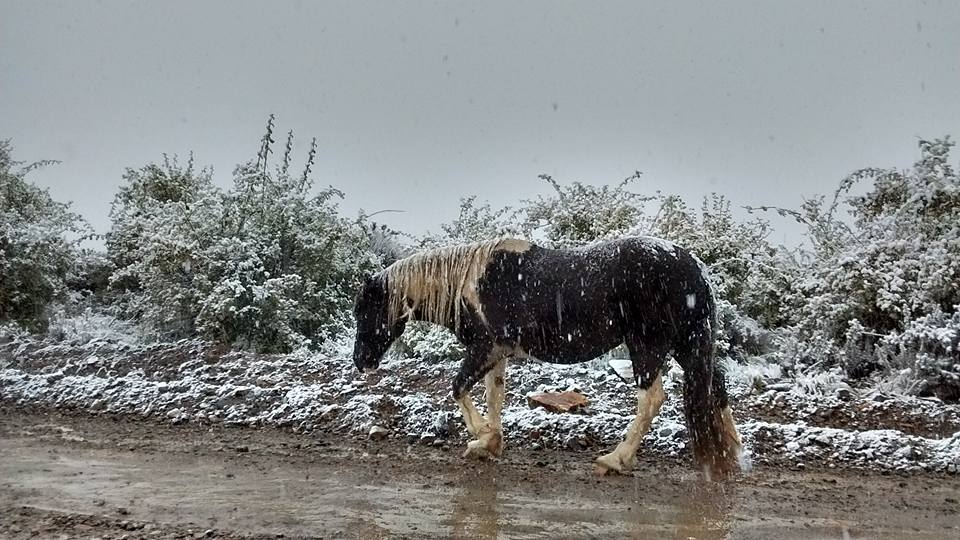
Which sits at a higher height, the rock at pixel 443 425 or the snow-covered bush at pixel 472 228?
the snow-covered bush at pixel 472 228

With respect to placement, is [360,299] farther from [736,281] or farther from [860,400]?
[736,281]

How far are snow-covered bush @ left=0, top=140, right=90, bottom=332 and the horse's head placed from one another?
7.27m

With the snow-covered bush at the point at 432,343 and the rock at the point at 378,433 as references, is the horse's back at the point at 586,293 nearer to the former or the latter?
the rock at the point at 378,433

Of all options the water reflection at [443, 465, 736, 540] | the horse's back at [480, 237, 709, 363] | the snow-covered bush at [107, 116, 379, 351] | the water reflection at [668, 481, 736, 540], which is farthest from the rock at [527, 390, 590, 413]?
the snow-covered bush at [107, 116, 379, 351]

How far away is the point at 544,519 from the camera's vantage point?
140 inches

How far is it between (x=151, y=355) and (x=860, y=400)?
302 inches

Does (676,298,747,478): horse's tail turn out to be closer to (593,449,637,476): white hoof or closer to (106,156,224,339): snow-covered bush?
(593,449,637,476): white hoof

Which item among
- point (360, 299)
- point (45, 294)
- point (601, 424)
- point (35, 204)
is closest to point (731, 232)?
point (601, 424)

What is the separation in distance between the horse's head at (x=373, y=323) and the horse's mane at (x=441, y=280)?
0.22 ft

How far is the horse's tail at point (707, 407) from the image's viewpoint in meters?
4.57

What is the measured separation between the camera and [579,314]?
491 centimetres

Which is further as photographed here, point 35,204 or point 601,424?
point 35,204

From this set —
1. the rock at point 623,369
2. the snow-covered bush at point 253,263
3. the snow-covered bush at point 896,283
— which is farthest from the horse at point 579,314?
the snow-covered bush at point 253,263

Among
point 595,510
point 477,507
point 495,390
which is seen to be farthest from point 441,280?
point 595,510
